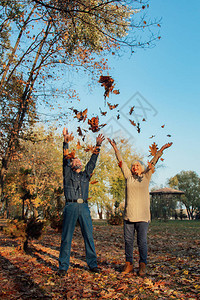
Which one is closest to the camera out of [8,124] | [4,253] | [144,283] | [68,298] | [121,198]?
[68,298]

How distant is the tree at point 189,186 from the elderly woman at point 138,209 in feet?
186

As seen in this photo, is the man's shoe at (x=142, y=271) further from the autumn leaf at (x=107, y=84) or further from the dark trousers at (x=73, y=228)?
the autumn leaf at (x=107, y=84)

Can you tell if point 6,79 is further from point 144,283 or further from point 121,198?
point 121,198

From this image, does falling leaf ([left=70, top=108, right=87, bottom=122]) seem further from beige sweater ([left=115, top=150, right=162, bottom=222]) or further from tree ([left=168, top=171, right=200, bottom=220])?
tree ([left=168, top=171, right=200, bottom=220])

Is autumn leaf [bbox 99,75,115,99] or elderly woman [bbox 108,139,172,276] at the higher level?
autumn leaf [bbox 99,75,115,99]

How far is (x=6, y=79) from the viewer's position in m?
13.4

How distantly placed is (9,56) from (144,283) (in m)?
11.9

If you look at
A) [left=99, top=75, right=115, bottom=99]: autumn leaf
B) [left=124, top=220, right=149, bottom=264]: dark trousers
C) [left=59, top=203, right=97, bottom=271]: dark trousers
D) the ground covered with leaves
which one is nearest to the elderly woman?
[left=124, top=220, right=149, bottom=264]: dark trousers

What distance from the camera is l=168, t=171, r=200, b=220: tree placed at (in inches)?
2327

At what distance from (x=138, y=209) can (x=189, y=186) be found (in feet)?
200

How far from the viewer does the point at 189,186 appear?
6212cm

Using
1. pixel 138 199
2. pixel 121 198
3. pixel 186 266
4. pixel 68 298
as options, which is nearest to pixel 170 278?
pixel 186 266

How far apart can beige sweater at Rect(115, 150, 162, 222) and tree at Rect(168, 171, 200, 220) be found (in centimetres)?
5680

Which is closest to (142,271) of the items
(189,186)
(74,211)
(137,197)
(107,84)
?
(137,197)
